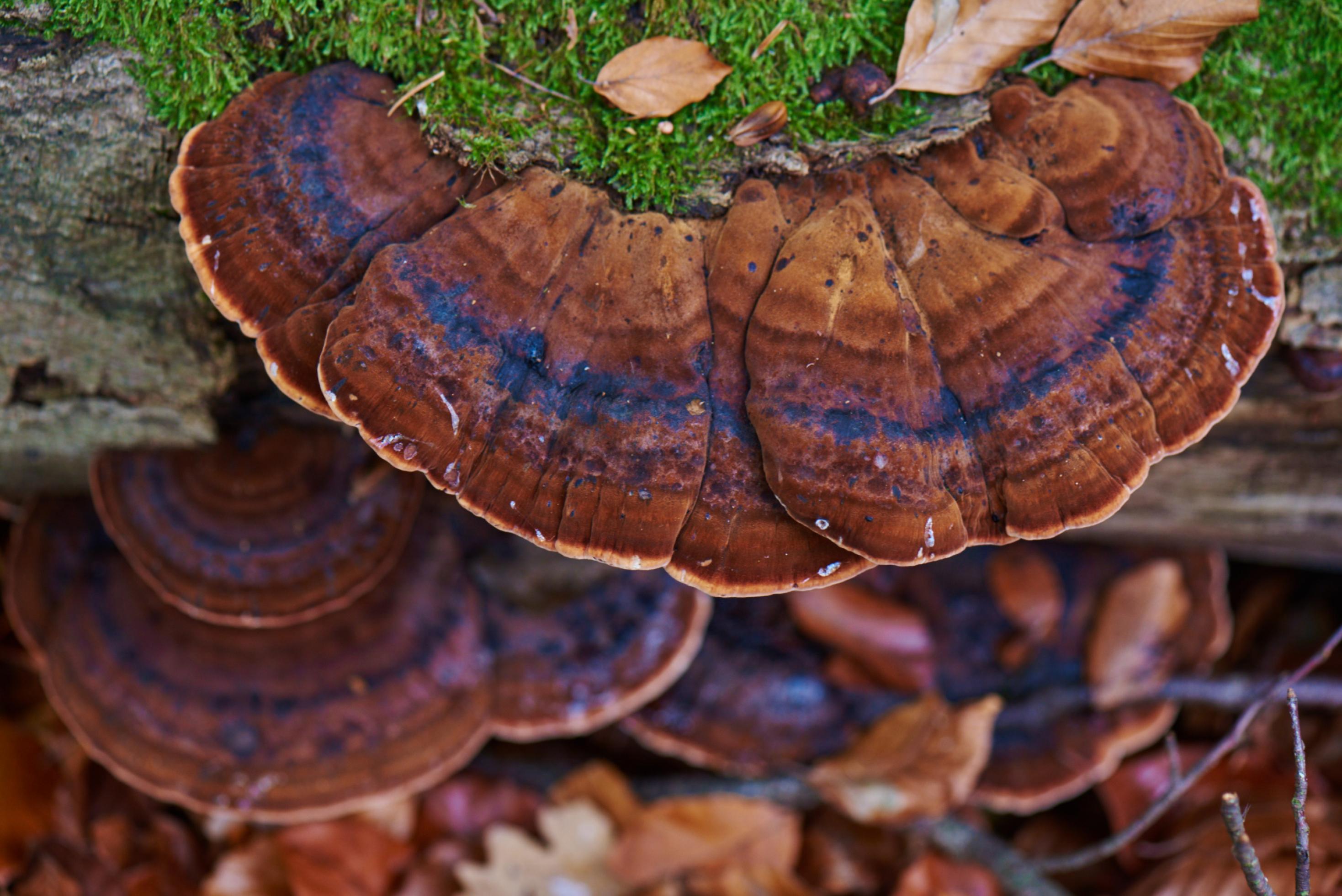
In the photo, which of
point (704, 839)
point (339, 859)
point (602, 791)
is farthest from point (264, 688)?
point (704, 839)

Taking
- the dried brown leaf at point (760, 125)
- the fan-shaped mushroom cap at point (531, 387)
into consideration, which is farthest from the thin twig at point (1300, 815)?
the dried brown leaf at point (760, 125)

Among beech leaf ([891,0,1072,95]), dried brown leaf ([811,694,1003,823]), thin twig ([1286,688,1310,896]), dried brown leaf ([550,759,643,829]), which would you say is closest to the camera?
thin twig ([1286,688,1310,896])

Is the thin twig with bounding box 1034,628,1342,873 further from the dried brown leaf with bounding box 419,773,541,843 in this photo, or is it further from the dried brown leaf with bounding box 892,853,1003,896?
the dried brown leaf with bounding box 419,773,541,843

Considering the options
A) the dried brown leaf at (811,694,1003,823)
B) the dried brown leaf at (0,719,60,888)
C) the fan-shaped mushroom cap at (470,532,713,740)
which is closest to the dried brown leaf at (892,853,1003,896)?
the dried brown leaf at (811,694,1003,823)

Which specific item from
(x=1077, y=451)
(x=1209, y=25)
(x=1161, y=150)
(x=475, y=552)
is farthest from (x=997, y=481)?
(x=475, y=552)

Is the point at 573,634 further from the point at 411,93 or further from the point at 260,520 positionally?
the point at 411,93
